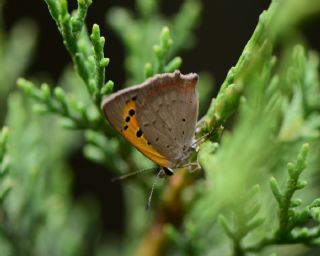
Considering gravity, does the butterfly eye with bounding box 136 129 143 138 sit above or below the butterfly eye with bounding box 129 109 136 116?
below

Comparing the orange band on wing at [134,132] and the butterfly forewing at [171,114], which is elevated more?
the butterfly forewing at [171,114]

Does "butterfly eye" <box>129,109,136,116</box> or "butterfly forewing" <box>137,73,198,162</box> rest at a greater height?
"butterfly forewing" <box>137,73,198,162</box>

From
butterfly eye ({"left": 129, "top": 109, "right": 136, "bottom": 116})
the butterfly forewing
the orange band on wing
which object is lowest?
the orange band on wing

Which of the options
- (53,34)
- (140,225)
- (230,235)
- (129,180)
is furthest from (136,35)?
(53,34)

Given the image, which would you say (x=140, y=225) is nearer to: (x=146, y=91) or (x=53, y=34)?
(x=146, y=91)

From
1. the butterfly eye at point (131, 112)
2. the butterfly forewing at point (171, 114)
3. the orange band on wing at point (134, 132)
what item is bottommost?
→ the orange band on wing at point (134, 132)
